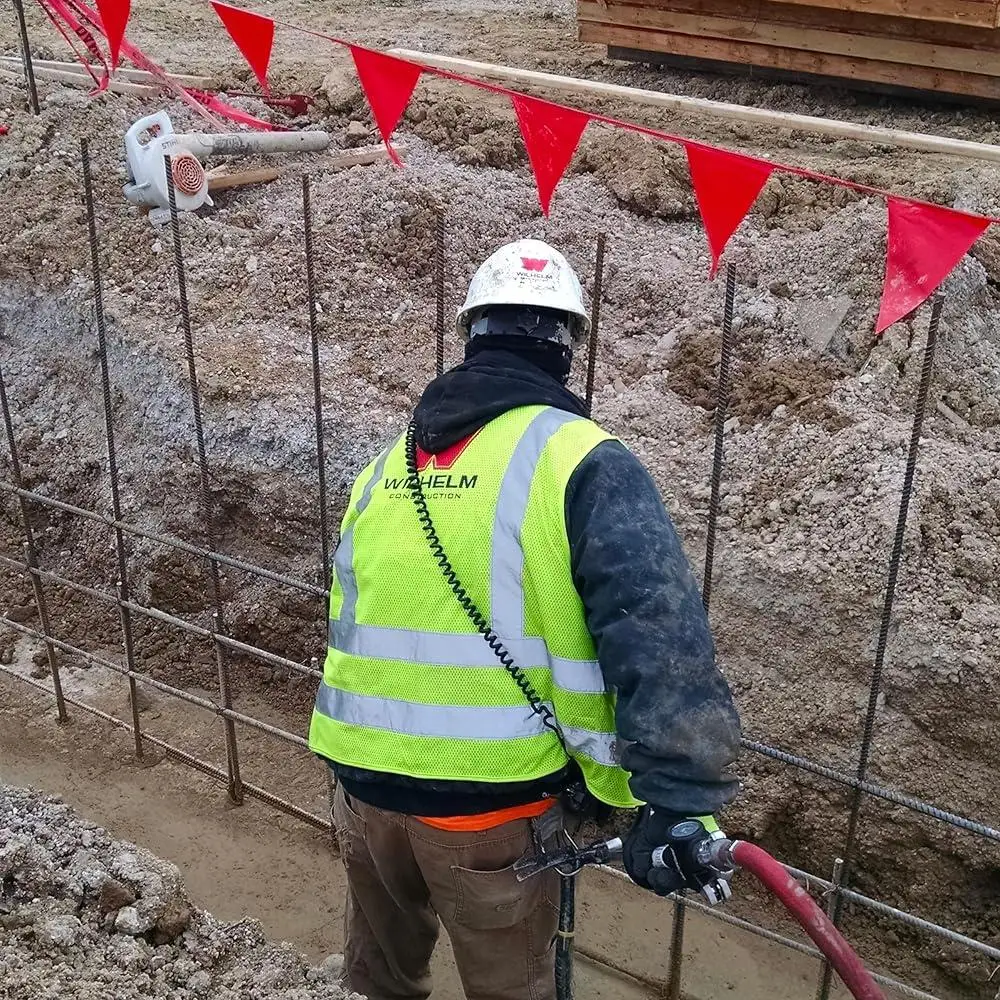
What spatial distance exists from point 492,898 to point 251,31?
3.76 meters

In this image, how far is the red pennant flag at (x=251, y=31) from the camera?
4766mm

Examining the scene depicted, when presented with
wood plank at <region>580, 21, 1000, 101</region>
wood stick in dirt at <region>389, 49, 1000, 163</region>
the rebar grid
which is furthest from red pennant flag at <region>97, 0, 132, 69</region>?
wood plank at <region>580, 21, 1000, 101</region>

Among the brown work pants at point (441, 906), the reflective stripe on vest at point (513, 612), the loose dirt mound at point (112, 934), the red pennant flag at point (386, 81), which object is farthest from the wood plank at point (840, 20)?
the loose dirt mound at point (112, 934)

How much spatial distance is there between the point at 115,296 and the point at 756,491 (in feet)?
10.9

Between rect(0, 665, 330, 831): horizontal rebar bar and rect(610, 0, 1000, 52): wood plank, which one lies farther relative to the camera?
rect(610, 0, 1000, 52): wood plank

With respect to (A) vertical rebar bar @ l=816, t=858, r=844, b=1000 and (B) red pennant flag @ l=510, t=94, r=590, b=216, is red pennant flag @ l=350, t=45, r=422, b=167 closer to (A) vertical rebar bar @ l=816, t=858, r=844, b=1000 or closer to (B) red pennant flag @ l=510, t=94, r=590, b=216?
(B) red pennant flag @ l=510, t=94, r=590, b=216

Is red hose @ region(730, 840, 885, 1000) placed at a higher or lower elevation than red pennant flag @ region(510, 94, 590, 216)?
lower

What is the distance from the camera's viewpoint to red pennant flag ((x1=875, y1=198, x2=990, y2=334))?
3.39 meters

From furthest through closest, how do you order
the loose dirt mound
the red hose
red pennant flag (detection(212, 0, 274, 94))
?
red pennant flag (detection(212, 0, 274, 94)) → the loose dirt mound → the red hose

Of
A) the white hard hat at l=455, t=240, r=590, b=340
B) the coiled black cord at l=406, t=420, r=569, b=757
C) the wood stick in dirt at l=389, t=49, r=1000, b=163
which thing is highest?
the wood stick in dirt at l=389, t=49, r=1000, b=163

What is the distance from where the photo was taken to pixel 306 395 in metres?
5.14

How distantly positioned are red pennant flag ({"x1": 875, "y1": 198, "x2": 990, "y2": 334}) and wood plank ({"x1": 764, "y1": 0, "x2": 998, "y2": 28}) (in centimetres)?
509

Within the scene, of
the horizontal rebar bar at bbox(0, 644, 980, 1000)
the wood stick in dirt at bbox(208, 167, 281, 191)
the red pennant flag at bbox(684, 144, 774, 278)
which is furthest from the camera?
the wood stick in dirt at bbox(208, 167, 281, 191)

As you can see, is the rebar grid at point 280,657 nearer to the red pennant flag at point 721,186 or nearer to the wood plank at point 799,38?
the red pennant flag at point 721,186
